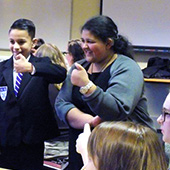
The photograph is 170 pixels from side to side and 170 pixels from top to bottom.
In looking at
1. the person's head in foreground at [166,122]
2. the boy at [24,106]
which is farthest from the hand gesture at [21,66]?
the person's head in foreground at [166,122]

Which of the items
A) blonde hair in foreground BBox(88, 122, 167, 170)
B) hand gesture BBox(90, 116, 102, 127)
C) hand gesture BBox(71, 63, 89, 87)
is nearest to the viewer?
blonde hair in foreground BBox(88, 122, 167, 170)

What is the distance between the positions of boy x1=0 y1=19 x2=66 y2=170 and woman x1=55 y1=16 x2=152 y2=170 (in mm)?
161

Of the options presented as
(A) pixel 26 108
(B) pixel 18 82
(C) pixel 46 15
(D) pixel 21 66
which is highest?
(C) pixel 46 15

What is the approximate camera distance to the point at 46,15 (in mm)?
4133

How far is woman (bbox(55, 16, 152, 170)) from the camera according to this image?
123 centimetres

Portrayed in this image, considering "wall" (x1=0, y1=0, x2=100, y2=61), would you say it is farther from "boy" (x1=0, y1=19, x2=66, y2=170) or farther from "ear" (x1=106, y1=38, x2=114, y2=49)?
"ear" (x1=106, y1=38, x2=114, y2=49)

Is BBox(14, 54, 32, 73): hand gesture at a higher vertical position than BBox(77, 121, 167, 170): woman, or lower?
higher

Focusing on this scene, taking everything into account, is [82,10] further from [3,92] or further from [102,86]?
[102,86]

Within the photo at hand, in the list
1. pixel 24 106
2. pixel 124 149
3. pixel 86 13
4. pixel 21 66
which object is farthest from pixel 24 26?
pixel 86 13

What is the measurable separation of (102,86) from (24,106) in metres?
0.48

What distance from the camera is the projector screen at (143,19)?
3.80m

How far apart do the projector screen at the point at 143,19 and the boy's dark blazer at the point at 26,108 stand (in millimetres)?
2395

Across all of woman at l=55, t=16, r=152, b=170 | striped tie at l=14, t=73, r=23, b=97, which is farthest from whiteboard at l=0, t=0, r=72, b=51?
woman at l=55, t=16, r=152, b=170

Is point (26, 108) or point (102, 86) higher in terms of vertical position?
point (102, 86)
